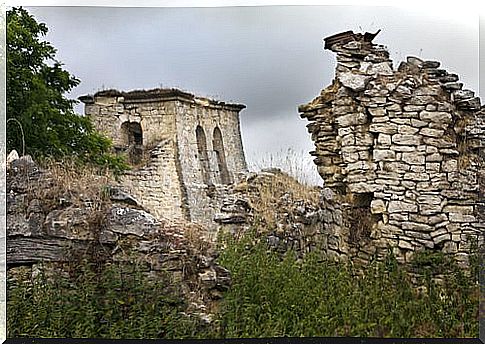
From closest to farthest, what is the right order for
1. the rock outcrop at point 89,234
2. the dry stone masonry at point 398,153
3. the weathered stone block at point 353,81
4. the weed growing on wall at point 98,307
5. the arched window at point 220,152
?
the weed growing on wall at point 98,307 < the rock outcrop at point 89,234 < the arched window at point 220,152 < the dry stone masonry at point 398,153 < the weathered stone block at point 353,81

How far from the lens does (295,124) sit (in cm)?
566

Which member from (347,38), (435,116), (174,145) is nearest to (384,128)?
(435,116)

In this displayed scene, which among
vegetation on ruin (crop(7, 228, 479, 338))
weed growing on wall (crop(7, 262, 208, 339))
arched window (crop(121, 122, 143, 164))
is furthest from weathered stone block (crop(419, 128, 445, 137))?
weed growing on wall (crop(7, 262, 208, 339))

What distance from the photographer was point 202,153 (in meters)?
5.62

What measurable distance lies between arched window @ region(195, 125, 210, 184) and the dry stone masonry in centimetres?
77

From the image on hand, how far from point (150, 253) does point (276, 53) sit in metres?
1.70

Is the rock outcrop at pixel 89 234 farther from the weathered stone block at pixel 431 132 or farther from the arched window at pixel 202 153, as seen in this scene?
the weathered stone block at pixel 431 132

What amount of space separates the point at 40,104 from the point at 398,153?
2.68 metres

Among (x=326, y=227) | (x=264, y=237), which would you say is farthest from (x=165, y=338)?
(x=326, y=227)

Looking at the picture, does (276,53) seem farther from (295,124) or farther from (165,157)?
(165,157)

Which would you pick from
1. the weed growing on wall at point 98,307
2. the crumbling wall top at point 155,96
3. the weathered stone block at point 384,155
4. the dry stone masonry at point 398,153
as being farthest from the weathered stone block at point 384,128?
the weed growing on wall at point 98,307

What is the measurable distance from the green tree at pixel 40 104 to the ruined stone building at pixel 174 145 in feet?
0.46

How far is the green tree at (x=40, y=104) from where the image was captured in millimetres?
5332

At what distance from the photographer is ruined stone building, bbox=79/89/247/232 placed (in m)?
5.44
